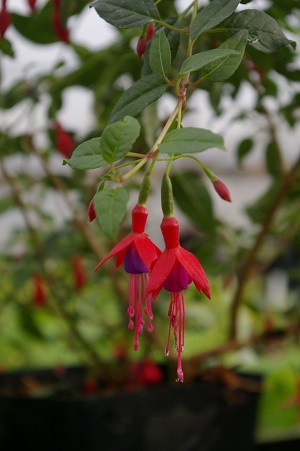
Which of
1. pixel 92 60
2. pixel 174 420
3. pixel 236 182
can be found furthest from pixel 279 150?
pixel 236 182

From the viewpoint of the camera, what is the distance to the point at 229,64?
37 cm

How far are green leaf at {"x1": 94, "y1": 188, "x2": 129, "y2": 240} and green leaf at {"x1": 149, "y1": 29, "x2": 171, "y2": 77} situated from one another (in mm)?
95

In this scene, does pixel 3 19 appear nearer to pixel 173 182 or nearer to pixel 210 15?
pixel 210 15

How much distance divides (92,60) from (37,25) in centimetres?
10

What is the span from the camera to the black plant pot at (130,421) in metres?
0.87

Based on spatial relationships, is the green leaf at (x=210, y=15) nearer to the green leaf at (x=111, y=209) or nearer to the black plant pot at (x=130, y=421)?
the green leaf at (x=111, y=209)

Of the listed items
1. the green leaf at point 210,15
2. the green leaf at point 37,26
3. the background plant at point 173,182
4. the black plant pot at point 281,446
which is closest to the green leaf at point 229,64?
the green leaf at point 210,15

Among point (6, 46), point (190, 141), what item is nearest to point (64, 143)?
point (6, 46)

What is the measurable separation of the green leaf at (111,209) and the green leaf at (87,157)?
0.02 m

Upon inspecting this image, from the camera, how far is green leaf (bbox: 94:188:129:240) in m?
0.29

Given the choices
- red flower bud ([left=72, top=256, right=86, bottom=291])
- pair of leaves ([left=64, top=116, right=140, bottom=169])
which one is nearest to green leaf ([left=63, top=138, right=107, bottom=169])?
pair of leaves ([left=64, top=116, right=140, bottom=169])

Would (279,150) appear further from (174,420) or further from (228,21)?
(228,21)

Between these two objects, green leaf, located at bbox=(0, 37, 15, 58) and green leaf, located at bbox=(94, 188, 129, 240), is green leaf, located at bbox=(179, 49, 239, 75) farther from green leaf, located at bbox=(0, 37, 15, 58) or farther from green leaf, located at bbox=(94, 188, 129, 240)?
green leaf, located at bbox=(0, 37, 15, 58)

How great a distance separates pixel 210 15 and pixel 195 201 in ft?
1.89
